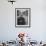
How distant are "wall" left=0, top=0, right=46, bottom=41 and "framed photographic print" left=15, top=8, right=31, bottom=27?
0.12 metres

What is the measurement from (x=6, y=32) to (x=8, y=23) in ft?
1.17

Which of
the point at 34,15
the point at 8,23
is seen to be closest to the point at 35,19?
the point at 34,15

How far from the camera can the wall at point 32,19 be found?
5203 millimetres

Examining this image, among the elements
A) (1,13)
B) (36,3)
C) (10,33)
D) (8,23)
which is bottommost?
(10,33)

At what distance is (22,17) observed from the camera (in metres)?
5.25

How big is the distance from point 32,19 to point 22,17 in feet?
1.29

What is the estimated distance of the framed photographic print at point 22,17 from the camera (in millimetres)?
5223

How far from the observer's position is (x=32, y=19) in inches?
205

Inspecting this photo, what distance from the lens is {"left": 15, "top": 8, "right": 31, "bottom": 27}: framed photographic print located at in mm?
5223

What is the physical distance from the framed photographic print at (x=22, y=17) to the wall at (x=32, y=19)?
12 centimetres

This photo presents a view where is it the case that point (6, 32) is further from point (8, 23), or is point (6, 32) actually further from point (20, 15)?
point (20, 15)

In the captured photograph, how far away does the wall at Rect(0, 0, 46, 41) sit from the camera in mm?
5203

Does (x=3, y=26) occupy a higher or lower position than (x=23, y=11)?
lower

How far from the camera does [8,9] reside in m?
5.24
